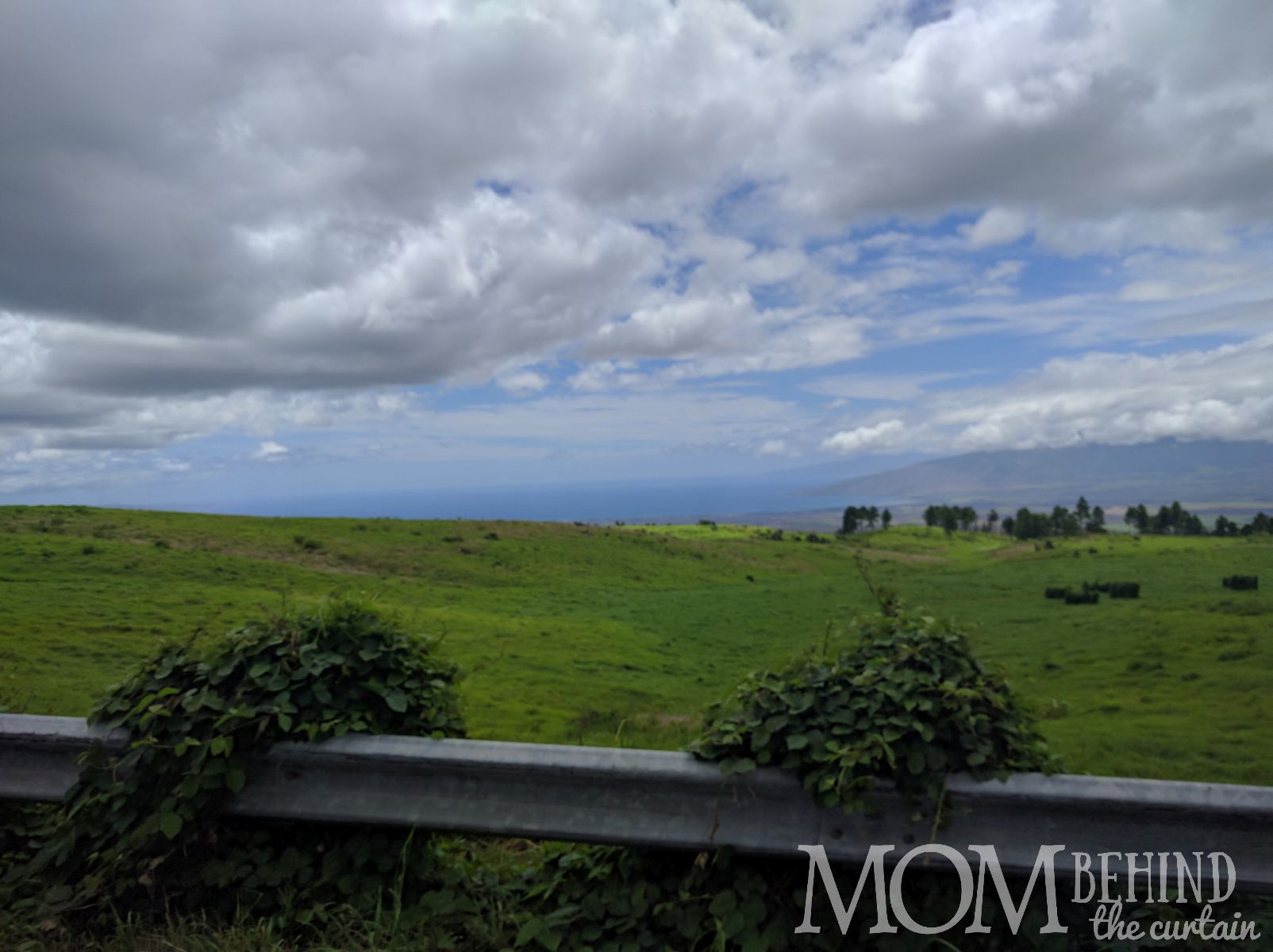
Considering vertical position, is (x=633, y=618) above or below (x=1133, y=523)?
below

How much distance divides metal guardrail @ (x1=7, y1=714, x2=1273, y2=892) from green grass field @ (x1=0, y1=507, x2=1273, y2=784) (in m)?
0.58

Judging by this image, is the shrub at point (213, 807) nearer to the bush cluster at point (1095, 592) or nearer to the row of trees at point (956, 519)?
the bush cluster at point (1095, 592)

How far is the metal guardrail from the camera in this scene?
9.61 ft

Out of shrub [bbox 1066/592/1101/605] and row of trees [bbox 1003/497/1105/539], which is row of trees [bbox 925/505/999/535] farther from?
shrub [bbox 1066/592/1101/605]

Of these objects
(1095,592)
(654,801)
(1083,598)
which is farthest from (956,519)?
(654,801)

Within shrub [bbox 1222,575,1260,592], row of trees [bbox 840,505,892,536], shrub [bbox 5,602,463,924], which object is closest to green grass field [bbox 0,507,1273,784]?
shrub [bbox 1222,575,1260,592]

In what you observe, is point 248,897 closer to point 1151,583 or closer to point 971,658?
point 971,658

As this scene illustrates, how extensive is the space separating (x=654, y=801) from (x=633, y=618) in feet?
14.2

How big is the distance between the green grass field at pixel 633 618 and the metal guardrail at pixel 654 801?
58 cm

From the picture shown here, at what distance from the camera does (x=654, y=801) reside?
131 inches

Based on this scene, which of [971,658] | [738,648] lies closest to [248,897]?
[971,658]

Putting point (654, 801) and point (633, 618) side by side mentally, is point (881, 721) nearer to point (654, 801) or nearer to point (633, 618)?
point (654, 801)

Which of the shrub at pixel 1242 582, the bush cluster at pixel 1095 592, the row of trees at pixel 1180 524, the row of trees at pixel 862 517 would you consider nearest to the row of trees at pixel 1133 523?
the row of trees at pixel 1180 524

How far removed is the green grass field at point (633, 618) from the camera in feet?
15.4
